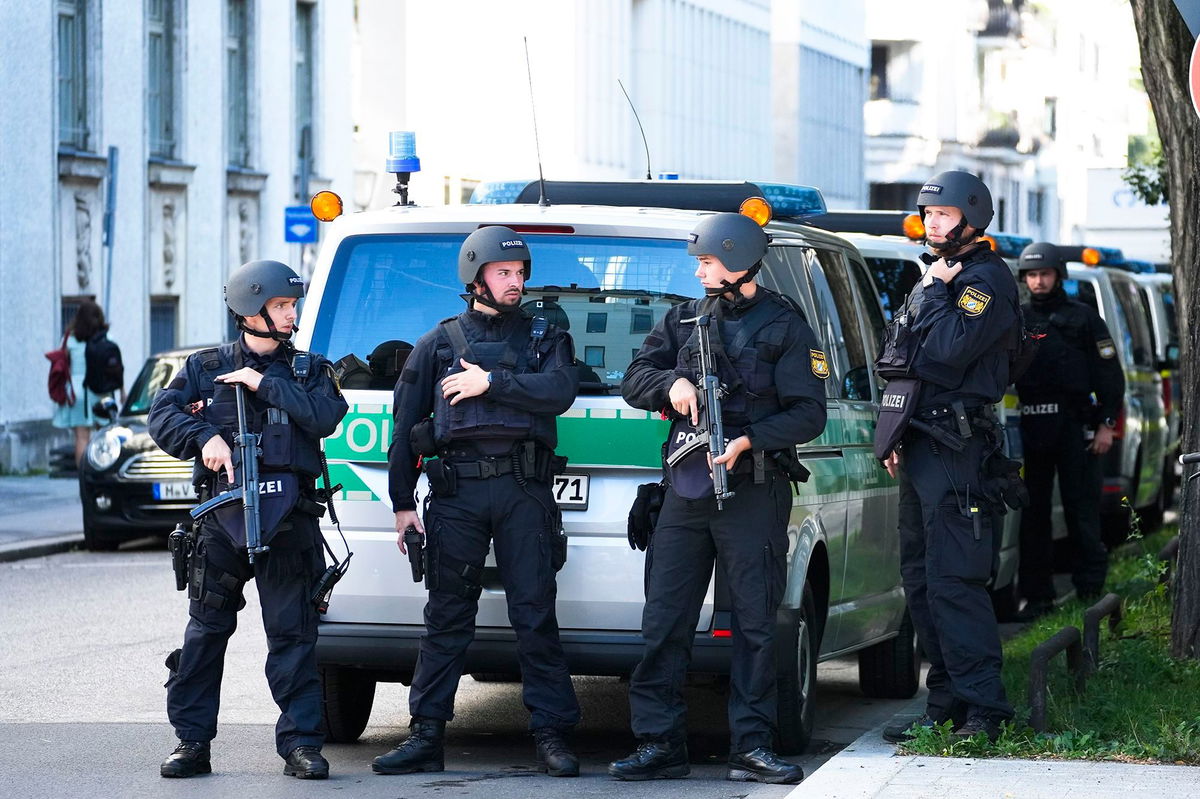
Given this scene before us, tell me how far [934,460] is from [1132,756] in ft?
3.90

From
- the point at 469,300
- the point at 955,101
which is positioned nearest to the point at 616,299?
the point at 469,300

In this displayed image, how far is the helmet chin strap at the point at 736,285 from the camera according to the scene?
286 inches

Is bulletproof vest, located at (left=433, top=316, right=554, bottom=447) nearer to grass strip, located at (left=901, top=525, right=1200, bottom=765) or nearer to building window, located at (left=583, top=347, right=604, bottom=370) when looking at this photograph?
building window, located at (left=583, top=347, right=604, bottom=370)

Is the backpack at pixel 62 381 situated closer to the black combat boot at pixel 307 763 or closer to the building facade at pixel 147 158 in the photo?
the building facade at pixel 147 158

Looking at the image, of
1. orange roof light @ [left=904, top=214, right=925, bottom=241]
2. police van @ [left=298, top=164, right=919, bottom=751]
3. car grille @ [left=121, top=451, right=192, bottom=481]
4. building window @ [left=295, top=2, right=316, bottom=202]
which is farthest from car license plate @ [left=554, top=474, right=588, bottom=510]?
building window @ [left=295, top=2, right=316, bottom=202]

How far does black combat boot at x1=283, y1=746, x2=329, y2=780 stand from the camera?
24.1ft

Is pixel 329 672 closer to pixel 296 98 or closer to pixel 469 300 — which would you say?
pixel 469 300

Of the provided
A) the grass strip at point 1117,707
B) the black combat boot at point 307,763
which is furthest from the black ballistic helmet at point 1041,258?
the black combat boot at point 307,763

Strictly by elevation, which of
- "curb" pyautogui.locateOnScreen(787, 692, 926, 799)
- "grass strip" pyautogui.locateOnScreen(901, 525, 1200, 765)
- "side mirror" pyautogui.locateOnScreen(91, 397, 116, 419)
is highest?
"side mirror" pyautogui.locateOnScreen(91, 397, 116, 419)

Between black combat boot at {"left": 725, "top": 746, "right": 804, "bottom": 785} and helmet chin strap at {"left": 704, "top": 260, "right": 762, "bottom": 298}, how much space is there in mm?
1515

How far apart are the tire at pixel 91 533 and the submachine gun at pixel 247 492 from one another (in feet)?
28.6

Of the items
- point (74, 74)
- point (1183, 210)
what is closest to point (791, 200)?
point (1183, 210)

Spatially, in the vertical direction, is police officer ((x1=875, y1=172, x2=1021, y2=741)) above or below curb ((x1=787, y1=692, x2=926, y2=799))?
above

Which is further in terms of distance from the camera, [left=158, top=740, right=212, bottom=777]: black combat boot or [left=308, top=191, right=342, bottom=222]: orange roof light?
[left=308, top=191, right=342, bottom=222]: orange roof light
